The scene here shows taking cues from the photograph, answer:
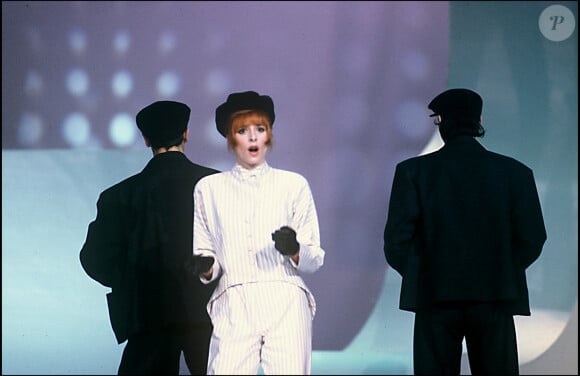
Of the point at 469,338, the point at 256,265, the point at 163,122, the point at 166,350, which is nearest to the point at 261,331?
the point at 256,265

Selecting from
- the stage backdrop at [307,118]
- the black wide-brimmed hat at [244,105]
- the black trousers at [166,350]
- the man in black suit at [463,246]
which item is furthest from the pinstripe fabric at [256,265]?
the stage backdrop at [307,118]

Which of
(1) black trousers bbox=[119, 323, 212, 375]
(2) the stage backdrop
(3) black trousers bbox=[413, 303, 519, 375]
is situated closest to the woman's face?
(1) black trousers bbox=[119, 323, 212, 375]

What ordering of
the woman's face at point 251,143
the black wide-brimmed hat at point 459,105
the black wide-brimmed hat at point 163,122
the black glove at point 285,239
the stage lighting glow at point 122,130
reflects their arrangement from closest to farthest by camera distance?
1. the black glove at point 285,239
2. the woman's face at point 251,143
3. the black wide-brimmed hat at point 459,105
4. the black wide-brimmed hat at point 163,122
5. the stage lighting glow at point 122,130

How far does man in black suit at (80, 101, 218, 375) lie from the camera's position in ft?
13.3

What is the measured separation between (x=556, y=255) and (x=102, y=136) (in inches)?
109

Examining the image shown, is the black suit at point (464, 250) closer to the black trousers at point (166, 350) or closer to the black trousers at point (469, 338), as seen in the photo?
the black trousers at point (469, 338)

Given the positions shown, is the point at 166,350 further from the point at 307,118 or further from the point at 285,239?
the point at 307,118

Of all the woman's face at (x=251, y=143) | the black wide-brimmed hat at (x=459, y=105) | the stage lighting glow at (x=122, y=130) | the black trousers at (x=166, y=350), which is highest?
the stage lighting glow at (x=122, y=130)

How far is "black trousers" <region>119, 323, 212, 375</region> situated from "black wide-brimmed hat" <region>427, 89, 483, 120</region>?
4.25ft

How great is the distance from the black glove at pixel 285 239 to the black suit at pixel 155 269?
58cm

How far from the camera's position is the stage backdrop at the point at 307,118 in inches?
232

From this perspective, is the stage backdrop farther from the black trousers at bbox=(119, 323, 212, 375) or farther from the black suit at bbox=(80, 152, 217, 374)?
the black trousers at bbox=(119, 323, 212, 375)

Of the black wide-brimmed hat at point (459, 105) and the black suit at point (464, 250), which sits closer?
the black suit at point (464, 250)

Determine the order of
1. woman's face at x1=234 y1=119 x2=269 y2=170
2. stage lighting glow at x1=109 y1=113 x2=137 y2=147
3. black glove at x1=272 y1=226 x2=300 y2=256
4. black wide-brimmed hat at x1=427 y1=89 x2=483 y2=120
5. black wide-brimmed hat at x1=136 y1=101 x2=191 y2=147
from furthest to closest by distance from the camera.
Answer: stage lighting glow at x1=109 y1=113 x2=137 y2=147 → black wide-brimmed hat at x1=136 y1=101 x2=191 y2=147 → black wide-brimmed hat at x1=427 y1=89 x2=483 y2=120 → woman's face at x1=234 y1=119 x2=269 y2=170 → black glove at x1=272 y1=226 x2=300 y2=256
